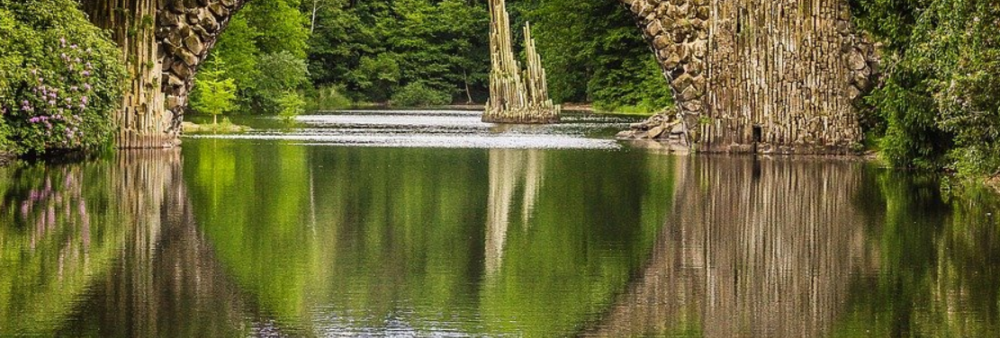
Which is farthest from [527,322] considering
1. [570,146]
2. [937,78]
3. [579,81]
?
[579,81]

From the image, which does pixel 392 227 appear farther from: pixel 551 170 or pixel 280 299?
pixel 551 170

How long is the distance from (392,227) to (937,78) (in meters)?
8.45

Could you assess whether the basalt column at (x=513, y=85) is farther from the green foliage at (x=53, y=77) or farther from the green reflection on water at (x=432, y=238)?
the green reflection on water at (x=432, y=238)

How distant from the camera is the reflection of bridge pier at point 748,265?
8891mm

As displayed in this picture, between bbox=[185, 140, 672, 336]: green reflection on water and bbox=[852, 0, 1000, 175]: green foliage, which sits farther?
bbox=[852, 0, 1000, 175]: green foliage

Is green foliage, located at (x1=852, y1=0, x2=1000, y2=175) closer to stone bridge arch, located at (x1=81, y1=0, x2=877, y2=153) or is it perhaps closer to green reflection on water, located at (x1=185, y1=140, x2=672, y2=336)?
stone bridge arch, located at (x1=81, y1=0, x2=877, y2=153)

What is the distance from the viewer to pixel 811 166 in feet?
79.2

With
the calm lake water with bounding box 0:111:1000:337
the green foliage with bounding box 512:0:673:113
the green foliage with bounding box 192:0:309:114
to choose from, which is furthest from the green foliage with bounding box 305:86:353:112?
the calm lake water with bounding box 0:111:1000:337

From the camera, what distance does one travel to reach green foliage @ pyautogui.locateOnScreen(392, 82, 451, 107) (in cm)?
9175

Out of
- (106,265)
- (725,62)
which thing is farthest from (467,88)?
(106,265)

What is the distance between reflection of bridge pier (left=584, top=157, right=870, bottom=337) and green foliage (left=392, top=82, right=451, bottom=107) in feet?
238

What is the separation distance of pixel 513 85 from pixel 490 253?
132ft

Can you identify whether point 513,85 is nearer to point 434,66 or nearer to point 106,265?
point 106,265

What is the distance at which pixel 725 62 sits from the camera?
88.3ft
